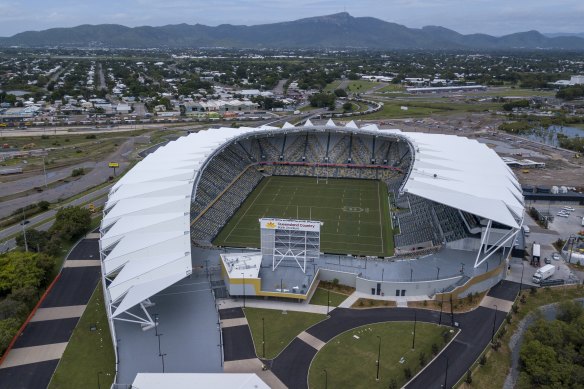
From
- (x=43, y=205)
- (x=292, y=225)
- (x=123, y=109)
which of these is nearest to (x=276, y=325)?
(x=292, y=225)

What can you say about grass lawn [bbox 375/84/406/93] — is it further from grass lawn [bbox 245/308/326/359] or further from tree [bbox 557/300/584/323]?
grass lawn [bbox 245/308/326/359]

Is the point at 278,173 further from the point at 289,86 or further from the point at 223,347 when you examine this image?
the point at 289,86

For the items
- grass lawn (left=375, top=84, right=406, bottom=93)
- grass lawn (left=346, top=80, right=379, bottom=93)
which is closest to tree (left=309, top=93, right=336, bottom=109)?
grass lawn (left=346, top=80, right=379, bottom=93)

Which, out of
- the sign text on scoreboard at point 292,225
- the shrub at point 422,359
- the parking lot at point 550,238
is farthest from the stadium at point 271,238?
the shrub at point 422,359

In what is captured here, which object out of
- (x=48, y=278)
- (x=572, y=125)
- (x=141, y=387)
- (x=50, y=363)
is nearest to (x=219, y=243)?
(x=48, y=278)

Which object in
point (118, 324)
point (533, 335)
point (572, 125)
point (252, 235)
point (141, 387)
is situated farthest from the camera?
point (572, 125)

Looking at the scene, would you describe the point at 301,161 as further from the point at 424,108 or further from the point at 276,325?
the point at 424,108
